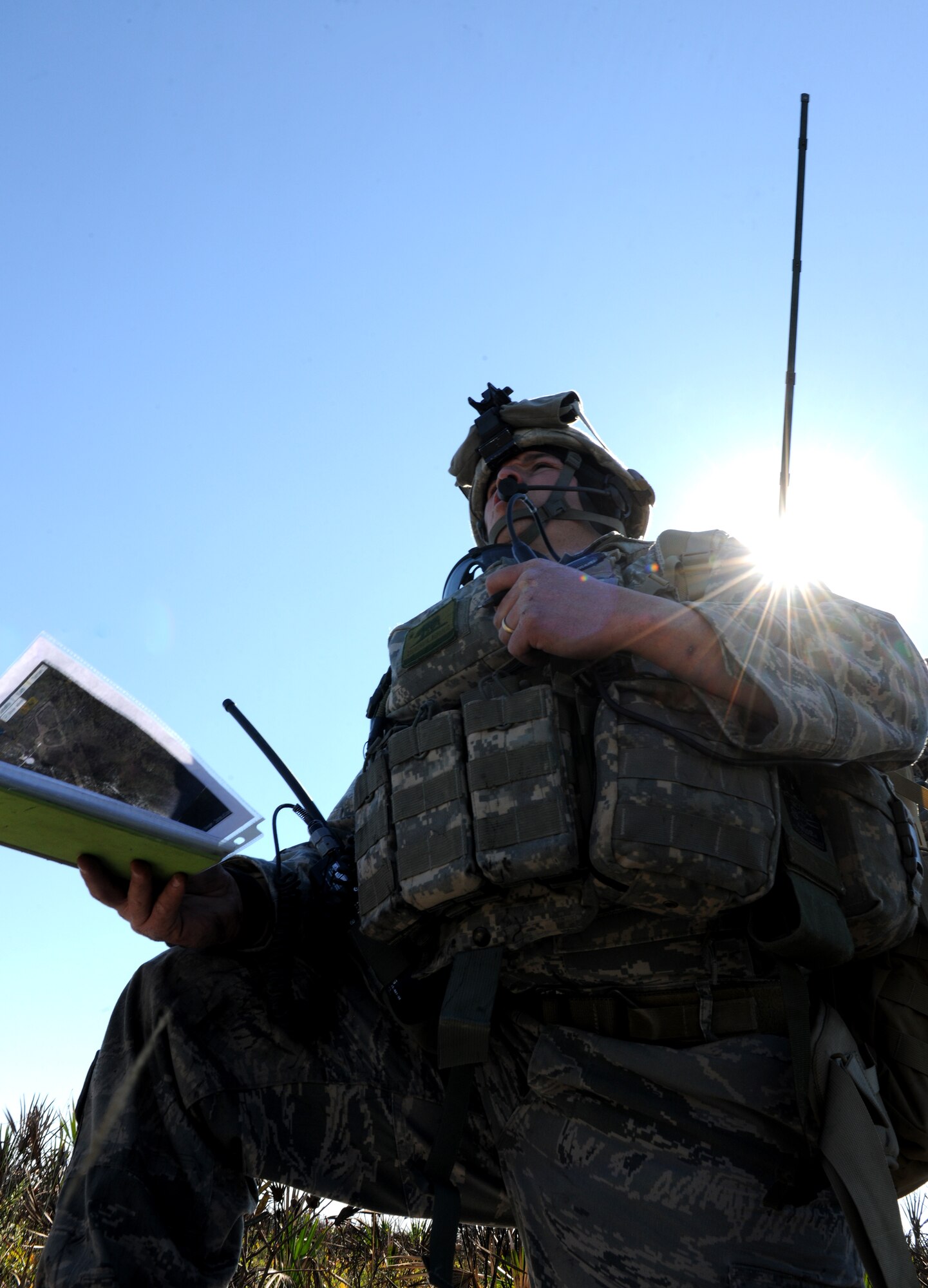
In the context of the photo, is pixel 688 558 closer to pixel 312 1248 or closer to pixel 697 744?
pixel 697 744

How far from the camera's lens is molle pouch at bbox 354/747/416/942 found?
2.93 metres

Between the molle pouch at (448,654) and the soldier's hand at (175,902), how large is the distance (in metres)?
0.73

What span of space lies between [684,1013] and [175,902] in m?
1.36

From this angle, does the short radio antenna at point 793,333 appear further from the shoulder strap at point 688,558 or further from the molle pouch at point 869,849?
the molle pouch at point 869,849

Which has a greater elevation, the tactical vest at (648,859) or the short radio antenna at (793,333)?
the short radio antenna at (793,333)

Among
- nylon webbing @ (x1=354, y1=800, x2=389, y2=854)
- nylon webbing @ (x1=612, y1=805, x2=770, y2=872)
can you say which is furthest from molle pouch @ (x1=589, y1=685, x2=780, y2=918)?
nylon webbing @ (x1=354, y1=800, x2=389, y2=854)

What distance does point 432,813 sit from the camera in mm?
2922

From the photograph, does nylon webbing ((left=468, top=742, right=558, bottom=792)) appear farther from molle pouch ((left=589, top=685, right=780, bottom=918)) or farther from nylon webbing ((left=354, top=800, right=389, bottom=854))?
nylon webbing ((left=354, top=800, right=389, bottom=854))

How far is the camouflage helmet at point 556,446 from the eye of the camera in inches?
164

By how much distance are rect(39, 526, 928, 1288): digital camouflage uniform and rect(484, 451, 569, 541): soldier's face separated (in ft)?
2.46

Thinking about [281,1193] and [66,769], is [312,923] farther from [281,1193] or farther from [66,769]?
[281,1193]

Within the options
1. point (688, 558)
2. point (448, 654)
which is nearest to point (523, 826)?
point (448, 654)

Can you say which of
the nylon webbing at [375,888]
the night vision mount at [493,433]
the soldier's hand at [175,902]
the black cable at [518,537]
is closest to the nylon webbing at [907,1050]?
the nylon webbing at [375,888]

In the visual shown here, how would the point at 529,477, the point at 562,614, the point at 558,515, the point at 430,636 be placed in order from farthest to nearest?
1. the point at 529,477
2. the point at 558,515
3. the point at 430,636
4. the point at 562,614
